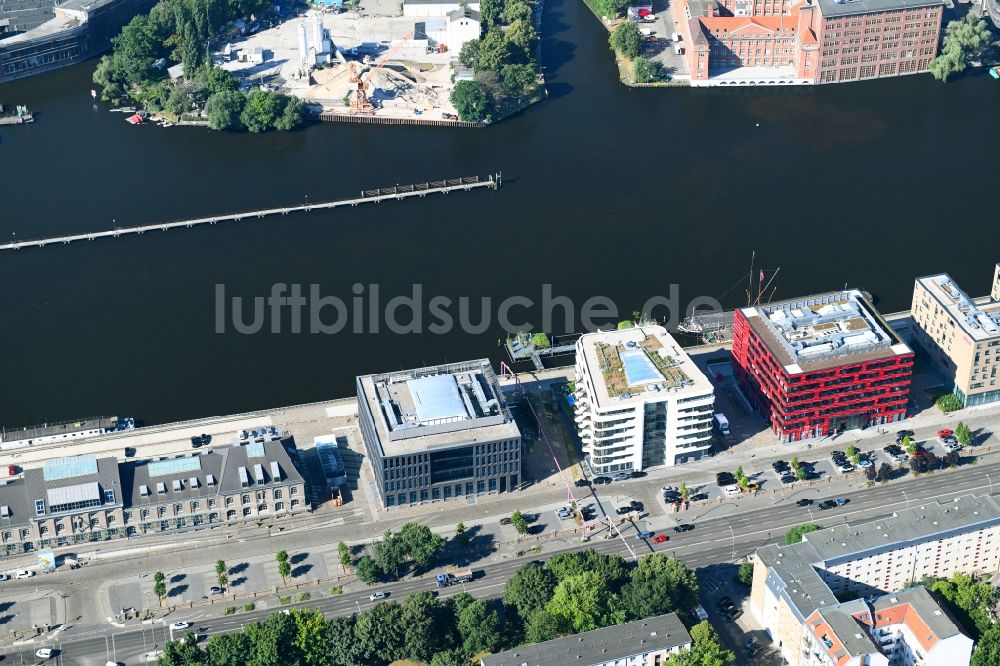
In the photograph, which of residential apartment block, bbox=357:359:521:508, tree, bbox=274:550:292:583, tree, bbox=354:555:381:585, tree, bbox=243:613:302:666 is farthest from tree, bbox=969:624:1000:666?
tree, bbox=274:550:292:583

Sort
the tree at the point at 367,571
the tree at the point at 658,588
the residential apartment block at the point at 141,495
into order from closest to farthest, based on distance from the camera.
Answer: the tree at the point at 658,588 < the tree at the point at 367,571 < the residential apartment block at the point at 141,495

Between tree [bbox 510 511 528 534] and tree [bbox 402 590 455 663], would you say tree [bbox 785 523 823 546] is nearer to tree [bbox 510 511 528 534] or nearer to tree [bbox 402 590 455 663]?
tree [bbox 510 511 528 534]

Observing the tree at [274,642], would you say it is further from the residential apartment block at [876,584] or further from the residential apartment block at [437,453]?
the residential apartment block at [876,584]

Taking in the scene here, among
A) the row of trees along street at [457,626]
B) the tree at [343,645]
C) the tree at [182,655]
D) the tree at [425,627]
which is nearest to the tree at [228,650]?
the row of trees along street at [457,626]

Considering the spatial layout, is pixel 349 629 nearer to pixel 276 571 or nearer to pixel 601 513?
pixel 276 571

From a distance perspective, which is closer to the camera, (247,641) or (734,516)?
(247,641)

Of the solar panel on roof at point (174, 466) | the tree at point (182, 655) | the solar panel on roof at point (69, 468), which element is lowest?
the tree at point (182, 655)

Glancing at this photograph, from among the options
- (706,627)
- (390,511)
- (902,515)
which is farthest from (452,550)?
(902,515)
